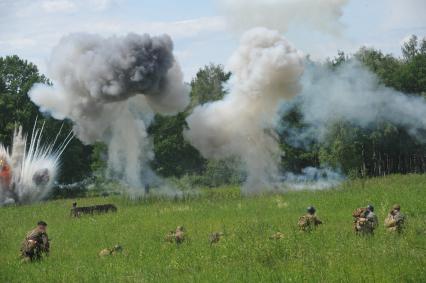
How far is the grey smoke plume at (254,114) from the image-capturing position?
34750 mm

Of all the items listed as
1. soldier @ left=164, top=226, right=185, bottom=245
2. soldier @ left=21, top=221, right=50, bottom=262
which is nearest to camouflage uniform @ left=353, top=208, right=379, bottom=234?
soldier @ left=164, top=226, right=185, bottom=245

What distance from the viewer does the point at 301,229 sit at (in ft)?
67.2

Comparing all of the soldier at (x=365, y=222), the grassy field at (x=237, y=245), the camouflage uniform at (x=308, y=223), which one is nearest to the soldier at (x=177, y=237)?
the grassy field at (x=237, y=245)

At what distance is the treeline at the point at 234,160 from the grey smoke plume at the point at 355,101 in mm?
1051

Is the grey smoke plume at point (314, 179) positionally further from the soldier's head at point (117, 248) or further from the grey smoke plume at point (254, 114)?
the soldier's head at point (117, 248)

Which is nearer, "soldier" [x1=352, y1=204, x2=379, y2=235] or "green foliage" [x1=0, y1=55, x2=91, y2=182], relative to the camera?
"soldier" [x1=352, y1=204, x2=379, y2=235]

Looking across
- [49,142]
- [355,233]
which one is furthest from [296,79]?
[49,142]

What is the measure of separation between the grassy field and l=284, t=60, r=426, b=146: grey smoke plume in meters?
9.17

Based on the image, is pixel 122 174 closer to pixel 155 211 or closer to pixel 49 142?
pixel 155 211

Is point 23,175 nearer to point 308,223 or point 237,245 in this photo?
point 308,223

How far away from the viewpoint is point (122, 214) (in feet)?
99.8

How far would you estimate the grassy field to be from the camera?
14.1 m

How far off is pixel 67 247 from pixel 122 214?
8.68 m

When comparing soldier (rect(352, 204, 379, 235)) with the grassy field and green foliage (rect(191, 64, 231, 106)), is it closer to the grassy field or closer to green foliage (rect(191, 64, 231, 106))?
the grassy field
